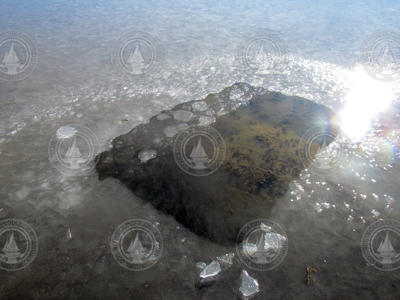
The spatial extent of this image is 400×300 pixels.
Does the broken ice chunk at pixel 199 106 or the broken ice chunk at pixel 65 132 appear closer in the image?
the broken ice chunk at pixel 65 132

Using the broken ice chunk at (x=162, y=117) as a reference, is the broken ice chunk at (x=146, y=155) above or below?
below

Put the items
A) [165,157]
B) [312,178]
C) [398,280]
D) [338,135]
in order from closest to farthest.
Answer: [398,280], [312,178], [165,157], [338,135]

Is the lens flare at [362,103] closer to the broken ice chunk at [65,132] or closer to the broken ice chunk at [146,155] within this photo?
the broken ice chunk at [146,155]

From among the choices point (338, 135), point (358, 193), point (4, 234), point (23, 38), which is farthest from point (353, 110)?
point (23, 38)

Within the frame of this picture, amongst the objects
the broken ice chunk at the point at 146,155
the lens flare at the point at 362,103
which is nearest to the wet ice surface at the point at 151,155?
the broken ice chunk at the point at 146,155

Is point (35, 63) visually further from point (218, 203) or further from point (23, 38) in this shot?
point (218, 203)

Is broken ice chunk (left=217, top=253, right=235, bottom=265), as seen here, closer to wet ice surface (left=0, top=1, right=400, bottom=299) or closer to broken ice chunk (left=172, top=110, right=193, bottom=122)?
wet ice surface (left=0, top=1, right=400, bottom=299)

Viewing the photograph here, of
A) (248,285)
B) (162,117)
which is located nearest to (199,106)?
(162,117)
